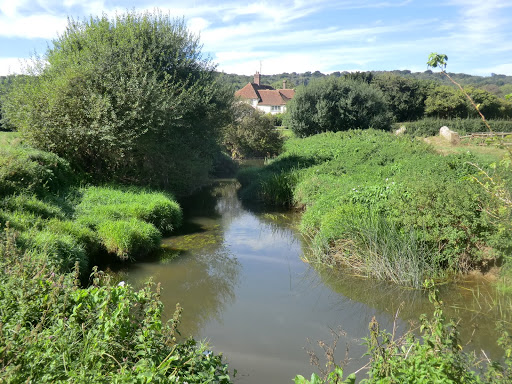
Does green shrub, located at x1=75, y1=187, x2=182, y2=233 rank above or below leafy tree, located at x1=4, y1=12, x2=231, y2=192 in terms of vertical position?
below

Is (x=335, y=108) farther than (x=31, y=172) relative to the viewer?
Yes

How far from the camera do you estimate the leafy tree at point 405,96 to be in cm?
4961

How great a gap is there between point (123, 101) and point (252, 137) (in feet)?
73.3

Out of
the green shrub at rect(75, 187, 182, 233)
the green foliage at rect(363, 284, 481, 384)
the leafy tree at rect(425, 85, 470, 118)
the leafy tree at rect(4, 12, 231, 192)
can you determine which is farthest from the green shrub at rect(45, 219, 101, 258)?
the leafy tree at rect(425, 85, 470, 118)

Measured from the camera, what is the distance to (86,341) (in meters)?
3.79

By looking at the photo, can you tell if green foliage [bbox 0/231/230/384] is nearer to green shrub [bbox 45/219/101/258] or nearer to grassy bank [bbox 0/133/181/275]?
grassy bank [bbox 0/133/181/275]

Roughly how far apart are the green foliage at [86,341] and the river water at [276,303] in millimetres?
1594

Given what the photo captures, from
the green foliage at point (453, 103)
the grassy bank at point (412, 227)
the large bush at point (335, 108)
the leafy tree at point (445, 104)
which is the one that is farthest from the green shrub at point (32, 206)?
the leafy tree at point (445, 104)

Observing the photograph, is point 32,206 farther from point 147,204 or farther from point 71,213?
point 147,204

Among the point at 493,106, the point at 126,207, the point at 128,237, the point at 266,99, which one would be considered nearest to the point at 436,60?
the point at 128,237

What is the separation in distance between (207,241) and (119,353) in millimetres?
9097

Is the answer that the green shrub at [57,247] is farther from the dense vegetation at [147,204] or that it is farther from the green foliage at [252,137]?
the green foliage at [252,137]

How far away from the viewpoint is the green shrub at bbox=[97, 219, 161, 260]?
10523 millimetres

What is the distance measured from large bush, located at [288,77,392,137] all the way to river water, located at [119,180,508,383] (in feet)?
70.1
